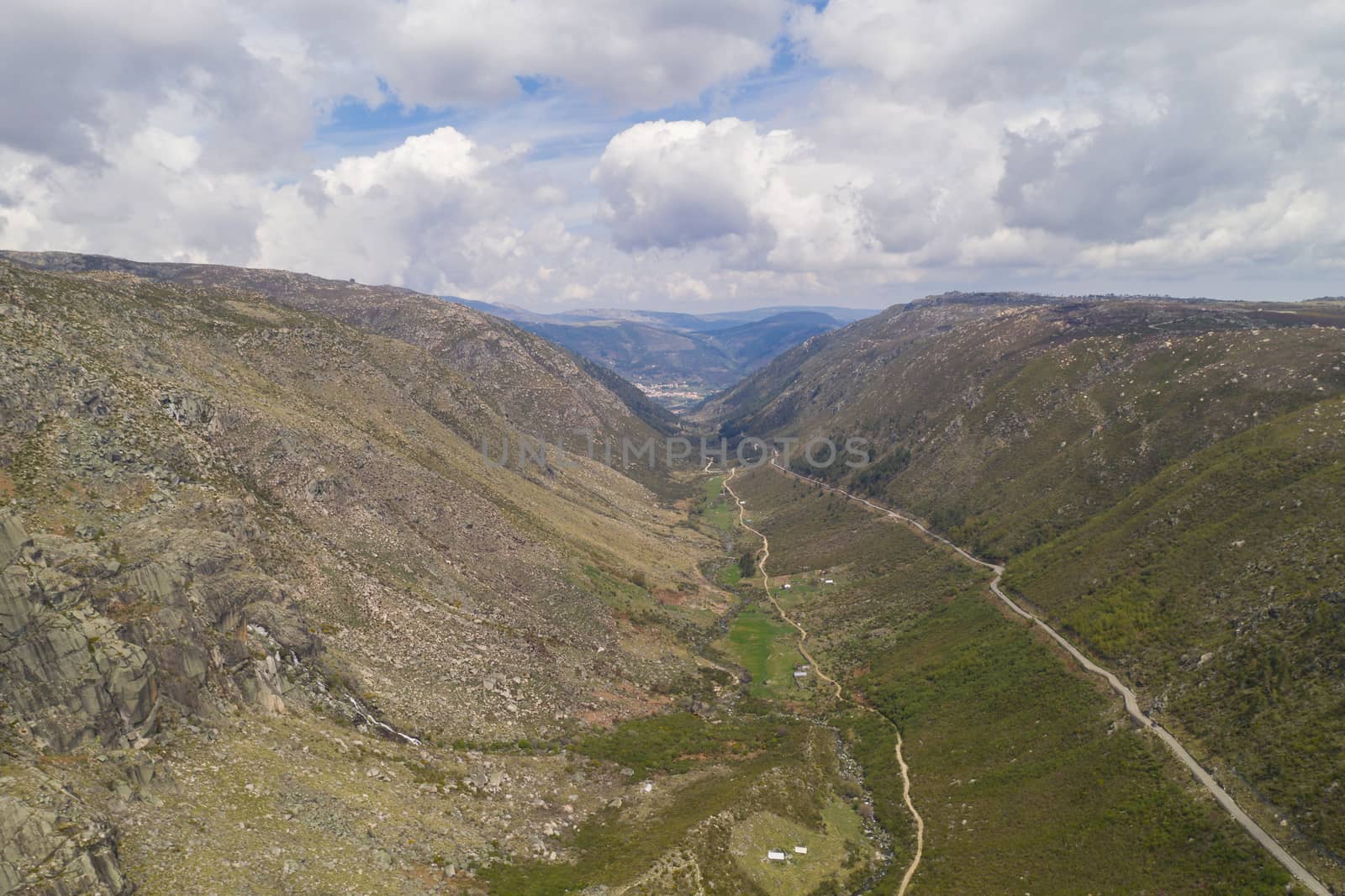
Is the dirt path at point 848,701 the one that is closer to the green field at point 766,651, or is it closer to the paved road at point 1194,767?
the green field at point 766,651

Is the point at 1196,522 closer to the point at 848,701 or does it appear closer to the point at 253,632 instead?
the point at 848,701

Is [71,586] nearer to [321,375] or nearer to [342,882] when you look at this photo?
[342,882]

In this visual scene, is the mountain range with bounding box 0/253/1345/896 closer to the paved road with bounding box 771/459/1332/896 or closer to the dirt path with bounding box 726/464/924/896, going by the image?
the dirt path with bounding box 726/464/924/896

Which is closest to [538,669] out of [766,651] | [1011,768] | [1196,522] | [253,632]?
[253,632]

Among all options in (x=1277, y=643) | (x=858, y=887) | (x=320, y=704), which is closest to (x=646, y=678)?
(x=858, y=887)

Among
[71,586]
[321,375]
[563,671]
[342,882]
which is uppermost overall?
[321,375]
